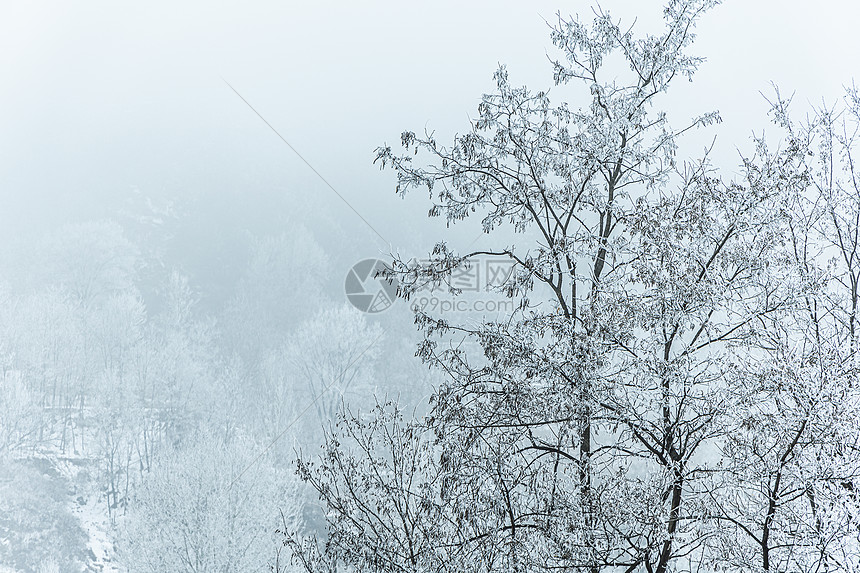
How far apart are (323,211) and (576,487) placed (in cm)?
9955

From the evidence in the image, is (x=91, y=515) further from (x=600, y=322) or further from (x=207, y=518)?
(x=600, y=322)

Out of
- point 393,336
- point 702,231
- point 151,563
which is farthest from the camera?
point 393,336

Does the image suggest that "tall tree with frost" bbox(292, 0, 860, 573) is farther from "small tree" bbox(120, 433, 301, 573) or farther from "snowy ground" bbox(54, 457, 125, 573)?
"snowy ground" bbox(54, 457, 125, 573)

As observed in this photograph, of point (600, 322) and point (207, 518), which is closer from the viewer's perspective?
point (600, 322)

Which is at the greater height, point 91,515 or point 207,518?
point 91,515

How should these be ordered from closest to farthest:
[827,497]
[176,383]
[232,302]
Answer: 1. [827,497]
2. [176,383]
3. [232,302]

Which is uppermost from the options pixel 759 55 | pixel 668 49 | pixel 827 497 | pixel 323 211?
pixel 759 55

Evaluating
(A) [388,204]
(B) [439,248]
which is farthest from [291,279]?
(B) [439,248]

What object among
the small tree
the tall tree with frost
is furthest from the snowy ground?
the tall tree with frost

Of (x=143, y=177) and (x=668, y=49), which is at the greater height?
(x=143, y=177)

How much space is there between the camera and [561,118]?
6.36 m

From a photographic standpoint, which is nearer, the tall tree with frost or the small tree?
the tall tree with frost

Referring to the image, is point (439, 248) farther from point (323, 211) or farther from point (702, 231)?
point (323, 211)

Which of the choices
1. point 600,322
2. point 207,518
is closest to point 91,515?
point 207,518
